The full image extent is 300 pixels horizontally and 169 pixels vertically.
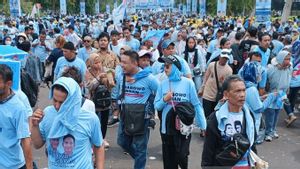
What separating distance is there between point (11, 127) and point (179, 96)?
2.09 m

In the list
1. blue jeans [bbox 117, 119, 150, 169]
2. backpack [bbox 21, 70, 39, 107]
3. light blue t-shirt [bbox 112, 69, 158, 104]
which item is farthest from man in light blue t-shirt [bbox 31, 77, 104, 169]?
backpack [bbox 21, 70, 39, 107]

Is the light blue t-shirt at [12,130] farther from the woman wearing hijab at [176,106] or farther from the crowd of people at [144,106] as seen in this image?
the woman wearing hijab at [176,106]

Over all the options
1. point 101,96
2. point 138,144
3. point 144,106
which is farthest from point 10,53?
point 138,144

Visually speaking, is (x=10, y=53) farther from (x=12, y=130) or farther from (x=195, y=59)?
(x=195, y=59)

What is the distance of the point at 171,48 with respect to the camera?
7660 mm

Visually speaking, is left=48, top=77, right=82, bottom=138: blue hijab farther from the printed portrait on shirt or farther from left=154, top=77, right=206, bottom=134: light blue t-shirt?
left=154, top=77, right=206, bottom=134: light blue t-shirt

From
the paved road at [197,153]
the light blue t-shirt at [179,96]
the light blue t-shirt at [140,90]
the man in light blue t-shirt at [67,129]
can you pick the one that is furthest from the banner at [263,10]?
the man in light blue t-shirt at [67,129]

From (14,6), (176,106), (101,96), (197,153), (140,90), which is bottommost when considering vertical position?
(197,153)

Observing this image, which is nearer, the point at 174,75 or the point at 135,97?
the point at 174,75

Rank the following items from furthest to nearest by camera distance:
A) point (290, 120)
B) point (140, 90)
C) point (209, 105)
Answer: point (290, 120)
point (209, 105)
point (140, 90)

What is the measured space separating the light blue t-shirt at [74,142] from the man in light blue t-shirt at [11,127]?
0.21 metres

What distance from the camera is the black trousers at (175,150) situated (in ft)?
15.7

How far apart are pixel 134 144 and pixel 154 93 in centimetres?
70

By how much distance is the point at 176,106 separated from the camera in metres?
4.77
